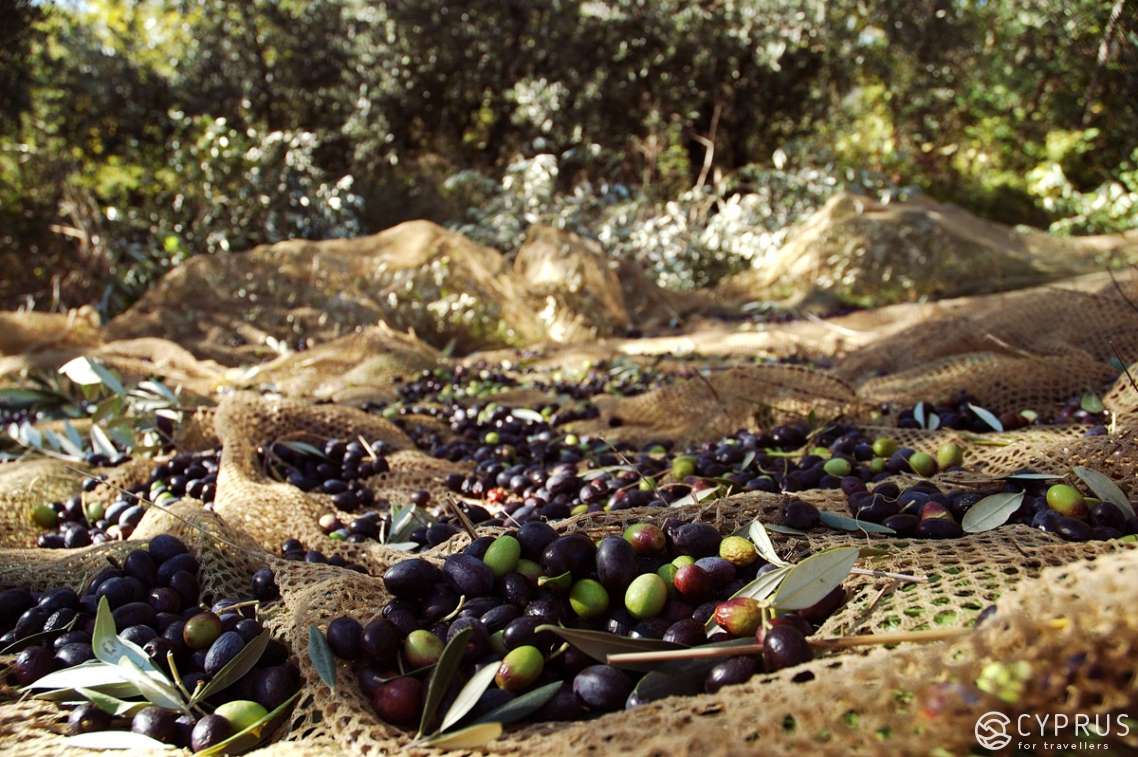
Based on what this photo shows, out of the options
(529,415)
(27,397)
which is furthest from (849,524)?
(27,397)

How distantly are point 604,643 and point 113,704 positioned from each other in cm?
68

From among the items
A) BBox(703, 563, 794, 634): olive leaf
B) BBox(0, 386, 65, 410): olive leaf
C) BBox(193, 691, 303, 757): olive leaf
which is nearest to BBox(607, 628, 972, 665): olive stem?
BBox(703, 563, 794, 634): olive leaf

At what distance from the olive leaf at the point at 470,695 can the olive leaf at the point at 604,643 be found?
84 millimetres

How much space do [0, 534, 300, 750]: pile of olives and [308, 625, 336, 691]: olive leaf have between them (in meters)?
0.08

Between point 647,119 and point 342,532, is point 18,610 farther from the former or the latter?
point 647,119

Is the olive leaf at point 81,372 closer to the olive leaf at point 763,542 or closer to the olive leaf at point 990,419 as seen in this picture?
the olive leaf at point 763,542

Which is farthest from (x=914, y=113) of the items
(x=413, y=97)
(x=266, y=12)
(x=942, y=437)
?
(x=942, y=437)

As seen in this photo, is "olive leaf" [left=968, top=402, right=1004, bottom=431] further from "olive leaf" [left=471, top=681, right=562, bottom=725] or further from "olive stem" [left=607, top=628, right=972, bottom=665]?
"olive leaf" [left=471, top=681, right=562, bottom=725]

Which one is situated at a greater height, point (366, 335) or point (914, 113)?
point (914, 113)

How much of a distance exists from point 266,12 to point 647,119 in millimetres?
5349

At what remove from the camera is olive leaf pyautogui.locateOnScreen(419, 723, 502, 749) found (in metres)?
0.80

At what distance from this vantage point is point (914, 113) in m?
11.7

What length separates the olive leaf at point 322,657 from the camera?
3.24 ft

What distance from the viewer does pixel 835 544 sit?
1.19m
